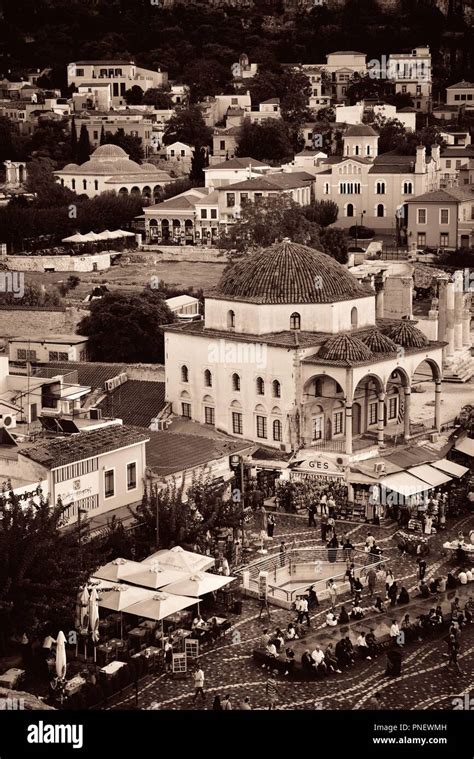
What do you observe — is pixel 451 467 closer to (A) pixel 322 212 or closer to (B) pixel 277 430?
(B) pixel 277 430

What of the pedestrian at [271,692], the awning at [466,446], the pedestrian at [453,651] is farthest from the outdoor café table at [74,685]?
the awning at [466,446]

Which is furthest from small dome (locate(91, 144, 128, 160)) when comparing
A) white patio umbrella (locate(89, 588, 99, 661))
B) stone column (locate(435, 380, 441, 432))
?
white patio umbrella (locate(89, 588, 99, 661))

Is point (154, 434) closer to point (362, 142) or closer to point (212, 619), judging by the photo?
point (212, 619)

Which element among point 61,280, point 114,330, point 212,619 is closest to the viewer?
point 212,619

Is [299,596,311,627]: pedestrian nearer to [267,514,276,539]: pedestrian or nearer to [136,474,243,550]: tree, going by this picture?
[136,474,243,550]: tree

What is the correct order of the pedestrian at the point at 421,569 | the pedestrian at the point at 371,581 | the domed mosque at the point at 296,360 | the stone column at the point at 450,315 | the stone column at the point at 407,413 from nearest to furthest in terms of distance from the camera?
1. the pedestrian at the point at 371,581
2. the pedestrian at the point at 421,569
3. the domed mosque at the point at 296,360
4. the stone column at the point at 407,413
5. the stone column at the point at 450,315

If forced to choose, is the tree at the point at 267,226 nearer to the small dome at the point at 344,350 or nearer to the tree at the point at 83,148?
the small dome at the point at 344,350
